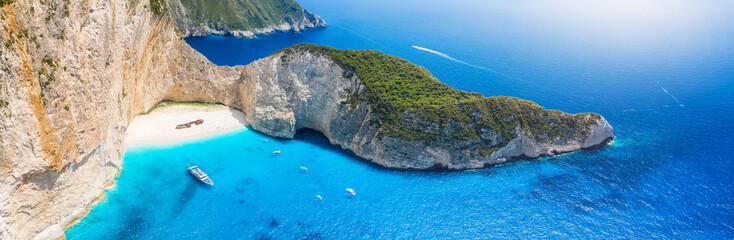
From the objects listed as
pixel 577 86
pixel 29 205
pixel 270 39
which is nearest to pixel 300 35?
pixel 270 39

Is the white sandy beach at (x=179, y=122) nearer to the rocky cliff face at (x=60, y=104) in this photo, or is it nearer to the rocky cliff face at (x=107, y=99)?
the rocky cliff face at (x=107, y=99)

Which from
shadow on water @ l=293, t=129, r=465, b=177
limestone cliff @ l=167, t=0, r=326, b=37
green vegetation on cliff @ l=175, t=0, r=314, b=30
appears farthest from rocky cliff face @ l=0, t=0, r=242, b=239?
green vegetation on cliff @ l=175, t=0, r=314, b=30

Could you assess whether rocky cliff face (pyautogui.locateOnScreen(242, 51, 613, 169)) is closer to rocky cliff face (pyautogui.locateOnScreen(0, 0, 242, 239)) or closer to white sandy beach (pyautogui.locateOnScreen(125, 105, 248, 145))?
white sandy beach (pyautogui.locateOnScreen(125, 105, 248, 145))

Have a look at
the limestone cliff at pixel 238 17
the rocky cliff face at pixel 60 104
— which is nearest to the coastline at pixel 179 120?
the rocky cliff face at pixel 60 104

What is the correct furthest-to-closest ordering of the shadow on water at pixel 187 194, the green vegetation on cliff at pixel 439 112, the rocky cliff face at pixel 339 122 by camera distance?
1. the green vegetation on cliff at pixel 439 112
2. the rocky cliff face at pixel 339 122
3. the shadow on water at pixel 187 194

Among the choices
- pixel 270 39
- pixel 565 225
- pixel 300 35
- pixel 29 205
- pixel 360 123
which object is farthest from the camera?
pixel 300 35

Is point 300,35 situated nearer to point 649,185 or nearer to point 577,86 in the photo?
point 577,86

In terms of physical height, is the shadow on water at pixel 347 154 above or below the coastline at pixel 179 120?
above
